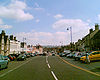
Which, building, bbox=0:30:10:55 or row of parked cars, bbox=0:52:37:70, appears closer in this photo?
row of parked cars, bbox=0:52:37:70

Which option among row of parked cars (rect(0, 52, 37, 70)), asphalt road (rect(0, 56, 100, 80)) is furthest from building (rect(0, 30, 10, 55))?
asphalt road (rect(0, 56, 100, 80))

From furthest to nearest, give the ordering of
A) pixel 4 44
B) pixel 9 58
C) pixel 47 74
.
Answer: pixel 4 44, pixel 9 58, pixel 47 74

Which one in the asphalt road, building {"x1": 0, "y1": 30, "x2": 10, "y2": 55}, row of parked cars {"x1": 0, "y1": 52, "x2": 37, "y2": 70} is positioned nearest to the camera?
the asphalt road

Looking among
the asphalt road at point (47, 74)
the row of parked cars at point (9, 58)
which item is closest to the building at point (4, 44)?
the row of parked cars at point (9, 58)

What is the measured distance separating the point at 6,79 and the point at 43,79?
2543 millimetres

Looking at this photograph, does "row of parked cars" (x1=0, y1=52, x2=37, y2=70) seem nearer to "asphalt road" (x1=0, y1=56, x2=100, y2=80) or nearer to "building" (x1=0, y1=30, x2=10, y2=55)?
"asphalt road" (x1=0, y1=56, x2=100, y2=80)

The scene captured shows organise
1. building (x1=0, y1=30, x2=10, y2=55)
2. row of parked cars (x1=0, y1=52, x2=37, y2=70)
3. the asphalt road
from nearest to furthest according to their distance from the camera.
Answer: the asphalt road < row of parked cars (x1=0, y1=52, x2=37, y2=70) < building (x1=0, y1=30, x2=10, y2=55)

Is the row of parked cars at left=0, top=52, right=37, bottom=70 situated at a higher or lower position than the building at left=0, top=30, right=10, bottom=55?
lower

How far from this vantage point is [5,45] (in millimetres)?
50156

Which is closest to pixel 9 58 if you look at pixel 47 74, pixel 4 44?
pixel 4 44

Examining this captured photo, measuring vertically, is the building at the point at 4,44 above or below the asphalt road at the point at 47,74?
above

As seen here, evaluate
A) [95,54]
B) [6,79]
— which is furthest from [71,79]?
[95,54]

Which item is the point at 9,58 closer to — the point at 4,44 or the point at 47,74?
the point at 4,44

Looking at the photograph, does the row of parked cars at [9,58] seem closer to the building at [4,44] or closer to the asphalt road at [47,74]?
the asphalt road at [47,74]
